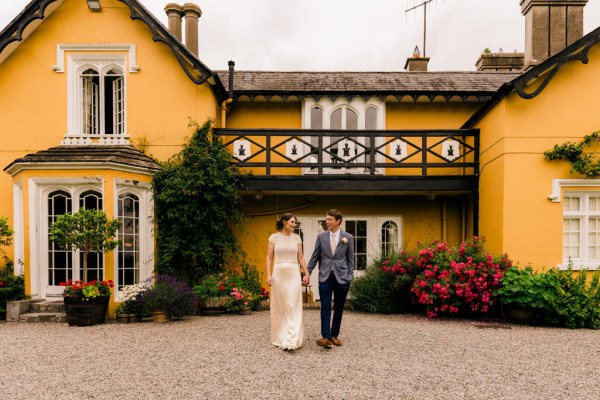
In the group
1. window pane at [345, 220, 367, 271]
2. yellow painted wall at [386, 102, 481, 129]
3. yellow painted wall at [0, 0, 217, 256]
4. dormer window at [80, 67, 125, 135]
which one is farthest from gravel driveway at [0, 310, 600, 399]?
yellow painted wall at [386, 102, 481, 129]

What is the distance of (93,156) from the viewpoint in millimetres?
8969

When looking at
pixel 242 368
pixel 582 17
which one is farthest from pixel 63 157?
pixel 582 17

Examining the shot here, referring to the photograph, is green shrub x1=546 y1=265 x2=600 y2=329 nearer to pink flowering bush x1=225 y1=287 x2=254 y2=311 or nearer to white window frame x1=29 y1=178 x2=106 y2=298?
pink flowering bush x1=225 y1=287 x2=254 y2=311

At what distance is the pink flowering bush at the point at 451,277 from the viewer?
319 inches

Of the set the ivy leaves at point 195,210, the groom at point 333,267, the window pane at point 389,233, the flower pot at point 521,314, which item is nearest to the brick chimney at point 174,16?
the ivy leaves at point 195,210

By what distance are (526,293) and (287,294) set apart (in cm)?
472

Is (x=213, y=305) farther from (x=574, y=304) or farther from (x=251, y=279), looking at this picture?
(x=574, y=304)

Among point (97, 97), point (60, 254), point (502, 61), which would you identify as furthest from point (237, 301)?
point (502, 61)

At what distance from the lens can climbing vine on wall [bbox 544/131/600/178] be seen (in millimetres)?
8609

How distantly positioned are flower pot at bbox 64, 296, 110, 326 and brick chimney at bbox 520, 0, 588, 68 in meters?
11.9

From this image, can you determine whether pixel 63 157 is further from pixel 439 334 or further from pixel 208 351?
pixel 439 334

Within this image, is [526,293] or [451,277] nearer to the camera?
[526,293]

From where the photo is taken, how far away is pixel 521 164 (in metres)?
8.80

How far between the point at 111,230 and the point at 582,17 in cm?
1264
